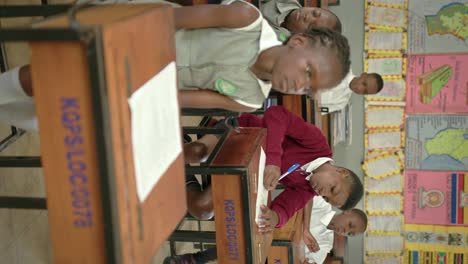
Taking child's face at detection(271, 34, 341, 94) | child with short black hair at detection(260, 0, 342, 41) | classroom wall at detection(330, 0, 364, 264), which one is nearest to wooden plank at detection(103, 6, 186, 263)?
child's face at detection(271, 34, 341, 94)

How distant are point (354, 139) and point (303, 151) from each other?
2005 millimetres

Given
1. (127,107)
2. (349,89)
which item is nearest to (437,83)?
(349,89)

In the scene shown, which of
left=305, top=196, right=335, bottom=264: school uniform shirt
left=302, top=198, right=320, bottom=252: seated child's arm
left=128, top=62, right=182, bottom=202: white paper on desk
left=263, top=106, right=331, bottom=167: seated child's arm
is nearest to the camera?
left=128, top=62, right=182, bottom=202: white paper on desk

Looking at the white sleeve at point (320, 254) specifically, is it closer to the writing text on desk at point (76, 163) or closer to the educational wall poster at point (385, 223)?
the educational wall poster at point (385, 223)

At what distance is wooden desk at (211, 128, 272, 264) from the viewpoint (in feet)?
5.71

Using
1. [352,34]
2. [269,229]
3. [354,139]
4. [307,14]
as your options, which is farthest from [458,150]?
[269,229]

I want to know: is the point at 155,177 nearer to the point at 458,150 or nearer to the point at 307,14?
the point at 307,14

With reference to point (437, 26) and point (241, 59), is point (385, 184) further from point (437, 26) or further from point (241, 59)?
point (241, 59)

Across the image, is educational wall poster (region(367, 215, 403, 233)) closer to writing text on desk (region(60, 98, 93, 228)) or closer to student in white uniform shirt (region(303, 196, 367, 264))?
student in white uniform shirt (region(303, 196, 367, 264))

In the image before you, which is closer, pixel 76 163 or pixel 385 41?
pixel 76 163

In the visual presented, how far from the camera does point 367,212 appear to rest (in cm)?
439

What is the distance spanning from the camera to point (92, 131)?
2.92ft

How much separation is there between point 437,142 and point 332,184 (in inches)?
86.5

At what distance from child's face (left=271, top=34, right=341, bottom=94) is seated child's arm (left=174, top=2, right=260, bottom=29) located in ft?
0.64
